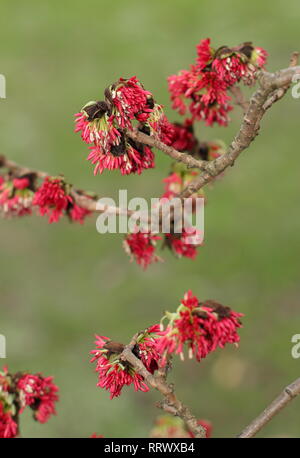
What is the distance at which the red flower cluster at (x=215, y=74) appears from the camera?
5.31ft

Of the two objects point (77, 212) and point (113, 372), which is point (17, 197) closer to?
point (77, 212)

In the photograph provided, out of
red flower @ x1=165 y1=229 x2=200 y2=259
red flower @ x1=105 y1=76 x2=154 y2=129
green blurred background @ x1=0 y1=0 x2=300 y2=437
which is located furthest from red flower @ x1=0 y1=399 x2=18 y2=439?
green blurred background @ x1=0 y1=0 x2=300 y2=437

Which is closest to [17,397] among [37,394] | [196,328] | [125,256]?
[37,394]

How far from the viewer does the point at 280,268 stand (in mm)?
3965

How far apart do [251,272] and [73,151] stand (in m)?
1.71

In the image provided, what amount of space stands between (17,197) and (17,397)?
23.0 inches

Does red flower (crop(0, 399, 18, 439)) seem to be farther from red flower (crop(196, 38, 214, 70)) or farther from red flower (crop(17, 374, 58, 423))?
red flower (crop(196, 38, 214, 70))

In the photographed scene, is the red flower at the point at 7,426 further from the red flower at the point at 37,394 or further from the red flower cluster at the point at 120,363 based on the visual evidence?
the red flower cluster at the point at 120,363

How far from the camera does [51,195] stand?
1757 millimetres

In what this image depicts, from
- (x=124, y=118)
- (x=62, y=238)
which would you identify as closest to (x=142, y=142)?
(x=124, y=118)

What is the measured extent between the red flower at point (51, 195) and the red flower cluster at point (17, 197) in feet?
0.29

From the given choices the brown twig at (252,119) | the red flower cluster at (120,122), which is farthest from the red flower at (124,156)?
the brown twig at (252,119)

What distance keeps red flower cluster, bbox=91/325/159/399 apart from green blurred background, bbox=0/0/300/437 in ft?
6.91

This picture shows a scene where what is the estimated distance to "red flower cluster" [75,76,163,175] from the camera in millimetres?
1368
